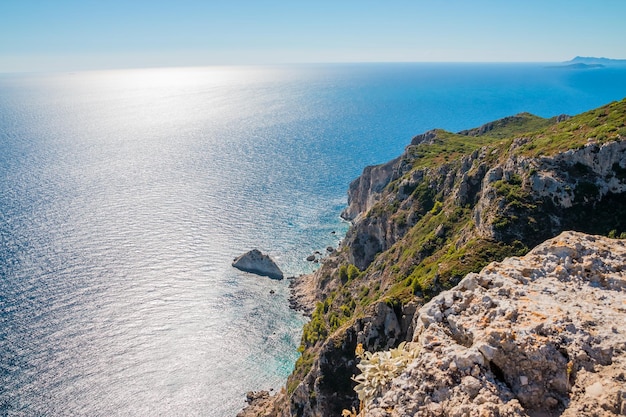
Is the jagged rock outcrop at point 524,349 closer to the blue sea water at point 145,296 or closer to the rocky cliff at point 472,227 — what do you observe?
the rocky cliff at point 472,227

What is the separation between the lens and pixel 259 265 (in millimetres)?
117750

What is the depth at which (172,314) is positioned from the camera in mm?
99188

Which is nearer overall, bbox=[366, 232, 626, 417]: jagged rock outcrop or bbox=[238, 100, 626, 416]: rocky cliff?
bbox=[366, 232, 626, 417]: jagged rock outcrop

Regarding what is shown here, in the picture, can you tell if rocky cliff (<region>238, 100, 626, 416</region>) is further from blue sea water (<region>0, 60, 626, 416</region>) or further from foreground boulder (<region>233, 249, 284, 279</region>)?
foreground boulder (<region>233, 249, 284, 279</region>)

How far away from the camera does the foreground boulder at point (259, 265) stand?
117438 millimetres

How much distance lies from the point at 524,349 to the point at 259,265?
106 metres

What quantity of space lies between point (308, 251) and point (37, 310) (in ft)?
236

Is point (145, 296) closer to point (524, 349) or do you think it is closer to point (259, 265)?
point (259, 265)

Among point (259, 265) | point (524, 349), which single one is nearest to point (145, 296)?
point (259, 265)

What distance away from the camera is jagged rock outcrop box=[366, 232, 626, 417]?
14258 mm

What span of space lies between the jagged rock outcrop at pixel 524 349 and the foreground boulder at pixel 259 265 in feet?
330

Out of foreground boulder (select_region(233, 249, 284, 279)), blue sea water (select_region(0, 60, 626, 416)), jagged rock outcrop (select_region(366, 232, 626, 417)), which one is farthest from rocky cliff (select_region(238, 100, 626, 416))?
foreground boulder (select_region(233, 249, 284, 279))

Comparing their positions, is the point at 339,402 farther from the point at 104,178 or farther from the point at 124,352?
the point at 104,178

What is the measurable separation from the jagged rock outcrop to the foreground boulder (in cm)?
10048
